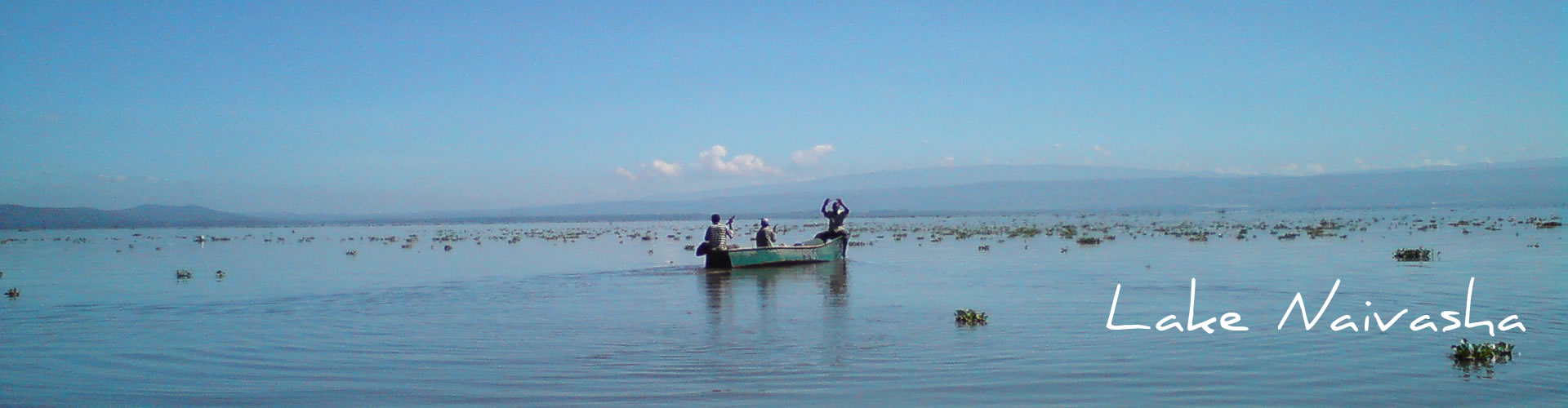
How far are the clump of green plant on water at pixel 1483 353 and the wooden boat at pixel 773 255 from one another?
19.8m

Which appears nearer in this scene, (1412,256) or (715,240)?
(1412,256)

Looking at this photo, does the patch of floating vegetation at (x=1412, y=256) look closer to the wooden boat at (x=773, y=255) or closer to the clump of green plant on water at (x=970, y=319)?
the wooden boat at (x=773, y=255)

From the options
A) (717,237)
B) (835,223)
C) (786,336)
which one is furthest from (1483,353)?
(835,223)

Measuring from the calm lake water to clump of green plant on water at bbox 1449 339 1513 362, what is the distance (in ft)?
0.58

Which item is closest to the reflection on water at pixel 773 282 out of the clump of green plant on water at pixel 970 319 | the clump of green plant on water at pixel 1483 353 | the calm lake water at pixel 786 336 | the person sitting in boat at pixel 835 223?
the calm lake water at pixel 786 336

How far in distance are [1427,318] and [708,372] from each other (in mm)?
10867

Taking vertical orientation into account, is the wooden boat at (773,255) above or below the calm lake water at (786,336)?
above

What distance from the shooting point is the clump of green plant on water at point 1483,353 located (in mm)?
12125

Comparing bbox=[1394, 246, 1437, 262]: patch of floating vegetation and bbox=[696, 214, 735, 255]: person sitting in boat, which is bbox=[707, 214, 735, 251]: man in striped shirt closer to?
bbox=[696, 214, 735, 255]: person sitting in boat

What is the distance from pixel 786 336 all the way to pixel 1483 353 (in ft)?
26.9

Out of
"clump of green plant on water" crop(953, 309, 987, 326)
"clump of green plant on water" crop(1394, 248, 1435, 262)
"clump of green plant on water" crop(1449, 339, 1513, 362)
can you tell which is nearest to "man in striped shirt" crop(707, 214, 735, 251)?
"clump of green plant on water" crop(953, 309, 987, 326)

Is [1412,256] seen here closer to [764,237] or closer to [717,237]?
[764,237]

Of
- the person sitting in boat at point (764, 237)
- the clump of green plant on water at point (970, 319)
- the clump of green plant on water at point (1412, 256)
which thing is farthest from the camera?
the person sitting in boat at point (764, 237)

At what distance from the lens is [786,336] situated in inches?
608
